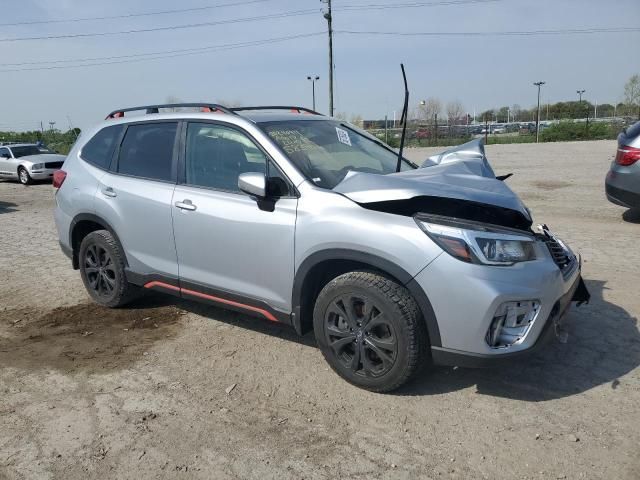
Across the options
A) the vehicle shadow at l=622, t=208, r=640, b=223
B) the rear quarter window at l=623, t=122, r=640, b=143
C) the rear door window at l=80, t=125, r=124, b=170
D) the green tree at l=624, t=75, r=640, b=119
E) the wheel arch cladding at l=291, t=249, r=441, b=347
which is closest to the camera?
the wheel arch cladding at l=291, t=249, r=441, b=347

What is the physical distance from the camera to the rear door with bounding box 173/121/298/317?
373 cm

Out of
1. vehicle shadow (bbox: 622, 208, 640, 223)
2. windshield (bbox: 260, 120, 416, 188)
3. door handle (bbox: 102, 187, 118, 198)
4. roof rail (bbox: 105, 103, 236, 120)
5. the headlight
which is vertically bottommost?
vehicle shadow (bbox: 622, 208, 640, 223)

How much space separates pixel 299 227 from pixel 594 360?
221cm

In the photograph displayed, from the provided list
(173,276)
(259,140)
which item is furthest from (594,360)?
(173,276)

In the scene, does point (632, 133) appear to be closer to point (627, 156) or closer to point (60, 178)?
point (627, 156)

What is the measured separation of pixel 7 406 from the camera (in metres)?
3.50

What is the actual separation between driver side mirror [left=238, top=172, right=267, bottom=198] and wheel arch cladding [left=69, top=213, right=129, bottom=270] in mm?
1706

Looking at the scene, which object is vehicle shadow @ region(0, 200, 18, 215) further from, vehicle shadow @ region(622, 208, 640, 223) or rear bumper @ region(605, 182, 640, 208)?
vehicle shadow @ region(622, 208, 640, 223)

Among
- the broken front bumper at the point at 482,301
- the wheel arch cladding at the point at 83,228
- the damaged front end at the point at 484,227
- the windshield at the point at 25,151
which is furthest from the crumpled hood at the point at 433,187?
the windshield at the point at 25,151

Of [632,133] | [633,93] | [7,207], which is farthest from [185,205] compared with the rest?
[633,93]

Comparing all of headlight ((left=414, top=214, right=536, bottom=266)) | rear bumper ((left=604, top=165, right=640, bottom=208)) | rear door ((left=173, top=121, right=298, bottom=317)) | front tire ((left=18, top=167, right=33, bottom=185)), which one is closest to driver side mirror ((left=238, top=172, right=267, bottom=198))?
rear door ((left=173, top=121, right=298, bottom=317))

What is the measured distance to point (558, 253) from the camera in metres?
3.68

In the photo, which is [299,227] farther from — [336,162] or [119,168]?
[119,168]

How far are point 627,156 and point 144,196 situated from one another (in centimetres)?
681
